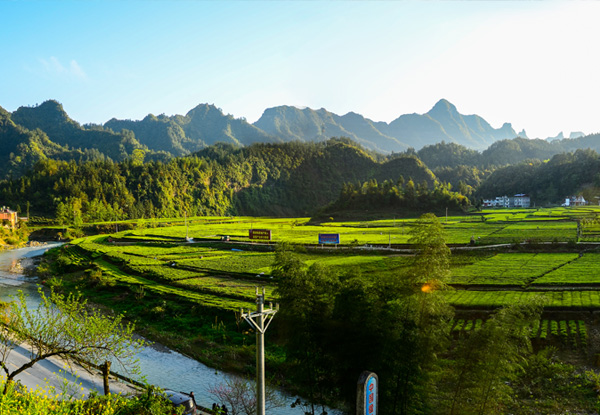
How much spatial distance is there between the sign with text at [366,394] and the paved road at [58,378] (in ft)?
39.9

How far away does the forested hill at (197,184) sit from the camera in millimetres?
114375

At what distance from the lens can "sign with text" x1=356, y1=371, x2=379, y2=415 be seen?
1127 centimetres

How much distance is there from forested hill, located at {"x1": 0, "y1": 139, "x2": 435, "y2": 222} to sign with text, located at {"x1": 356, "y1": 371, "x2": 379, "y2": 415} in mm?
103643

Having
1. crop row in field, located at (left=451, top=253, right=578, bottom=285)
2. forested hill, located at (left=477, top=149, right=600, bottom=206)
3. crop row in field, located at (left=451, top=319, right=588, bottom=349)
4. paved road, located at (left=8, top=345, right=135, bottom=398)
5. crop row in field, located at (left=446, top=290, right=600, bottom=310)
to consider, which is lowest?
paved road, located at (left=8, top=345, right=135, bottom=398)

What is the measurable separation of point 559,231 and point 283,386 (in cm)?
4679

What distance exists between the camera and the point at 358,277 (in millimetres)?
15117

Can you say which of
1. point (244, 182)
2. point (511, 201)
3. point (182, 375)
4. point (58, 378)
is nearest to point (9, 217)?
point (58, 378)

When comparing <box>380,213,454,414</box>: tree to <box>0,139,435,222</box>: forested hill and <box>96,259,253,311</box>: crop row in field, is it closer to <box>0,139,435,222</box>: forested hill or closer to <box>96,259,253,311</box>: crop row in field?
<box>96,259,253,311</box>: crop row in field

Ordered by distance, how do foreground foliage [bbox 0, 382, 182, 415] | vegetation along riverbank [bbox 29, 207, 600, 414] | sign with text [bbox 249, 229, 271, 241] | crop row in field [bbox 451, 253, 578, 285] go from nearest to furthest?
foreground foliage [bbox 0, 382, 182, 415] → vegetation along riverbank [bbox 29, 207, 600, 414] → crop row in field [bbox 451, 253, 578, 285] → sign with text [bbox 249, 229, 271, 241]

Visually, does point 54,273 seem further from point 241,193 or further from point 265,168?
point 265,168

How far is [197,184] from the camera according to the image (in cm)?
15200

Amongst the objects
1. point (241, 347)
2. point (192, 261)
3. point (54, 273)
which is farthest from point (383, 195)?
point (241, 347)

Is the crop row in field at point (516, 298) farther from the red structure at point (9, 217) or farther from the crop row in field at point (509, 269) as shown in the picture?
the red structure at point (9, 217)

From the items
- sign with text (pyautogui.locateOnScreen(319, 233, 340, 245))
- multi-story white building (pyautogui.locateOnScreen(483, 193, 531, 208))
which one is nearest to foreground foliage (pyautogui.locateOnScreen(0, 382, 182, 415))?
sign with text (pyautogui.locateOnScreen(319, 233, 340, 245))
